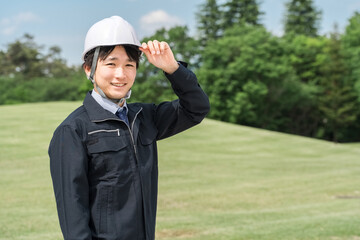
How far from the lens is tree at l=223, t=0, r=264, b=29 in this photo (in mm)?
62188

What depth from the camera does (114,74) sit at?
2480mm

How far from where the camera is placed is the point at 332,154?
26.8m

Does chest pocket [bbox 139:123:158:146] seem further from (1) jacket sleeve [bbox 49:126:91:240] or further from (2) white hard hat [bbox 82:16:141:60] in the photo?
(2) white hard hat [bbox 82:16:141:60]

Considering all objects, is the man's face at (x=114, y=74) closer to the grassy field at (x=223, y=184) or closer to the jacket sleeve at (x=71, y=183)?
the jacket sleeve at (x=71, y=183)

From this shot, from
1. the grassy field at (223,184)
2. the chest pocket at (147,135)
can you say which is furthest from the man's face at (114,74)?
the grassy field at (223,184)

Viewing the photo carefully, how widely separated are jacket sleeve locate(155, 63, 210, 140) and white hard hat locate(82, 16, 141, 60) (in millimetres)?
298

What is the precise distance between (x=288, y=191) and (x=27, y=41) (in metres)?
66.9

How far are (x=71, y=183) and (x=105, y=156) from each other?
21cm

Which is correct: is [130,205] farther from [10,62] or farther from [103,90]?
[10,62]

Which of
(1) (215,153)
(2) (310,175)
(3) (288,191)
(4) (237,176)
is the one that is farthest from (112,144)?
(1) (215,153)

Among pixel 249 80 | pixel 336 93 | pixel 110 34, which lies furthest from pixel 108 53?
pixel 336 93

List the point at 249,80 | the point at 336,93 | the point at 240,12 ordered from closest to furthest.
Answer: the point at 249,80 → the point at 336,93 → the point at 240,12

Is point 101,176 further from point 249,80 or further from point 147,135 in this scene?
point 249,80

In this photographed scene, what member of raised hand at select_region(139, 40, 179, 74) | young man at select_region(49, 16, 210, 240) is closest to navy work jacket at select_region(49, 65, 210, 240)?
young man at select_region(49, 16, 210, 240)
